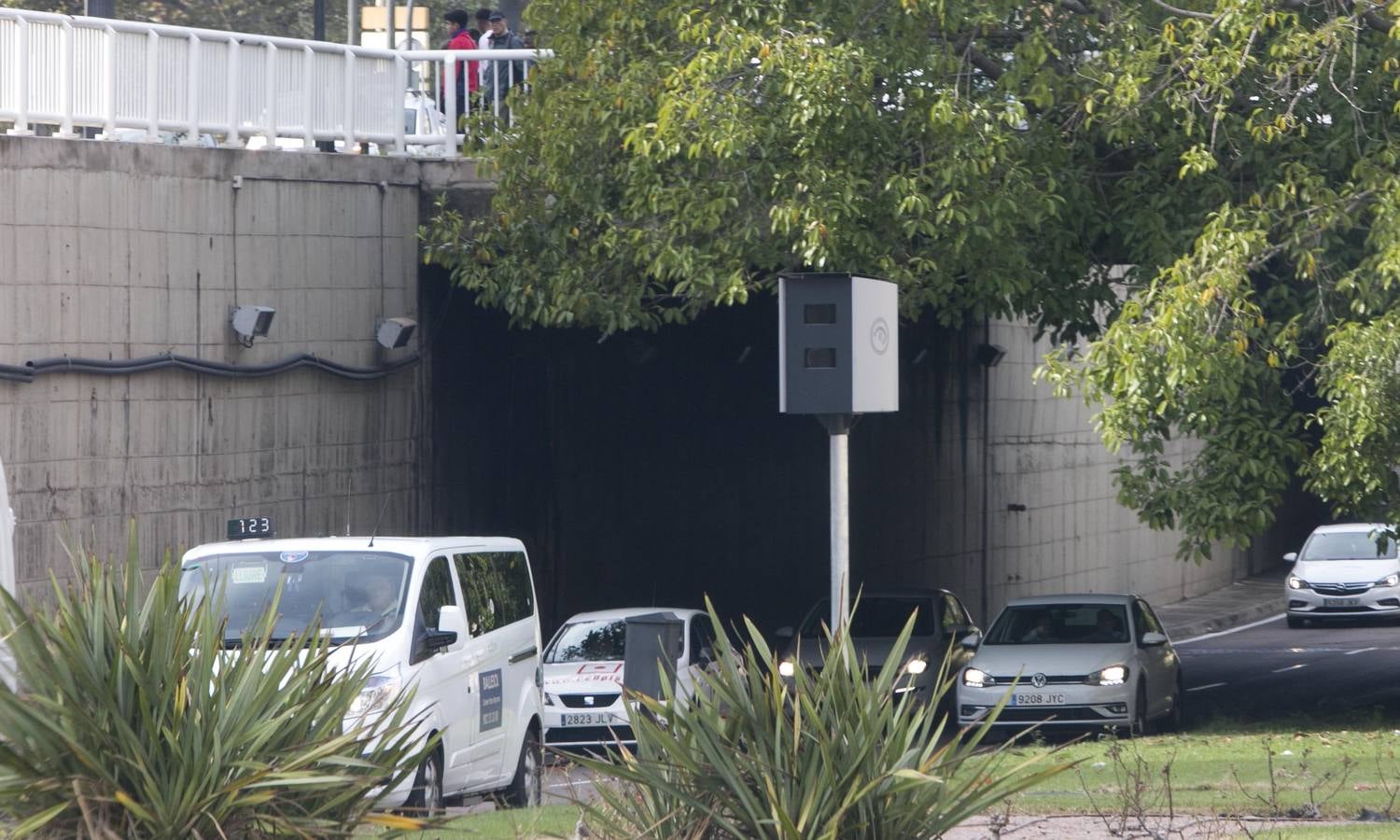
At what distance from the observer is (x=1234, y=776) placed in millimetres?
11305

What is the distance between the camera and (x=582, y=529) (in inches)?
858

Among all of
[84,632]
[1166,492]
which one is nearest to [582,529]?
[1166,492]

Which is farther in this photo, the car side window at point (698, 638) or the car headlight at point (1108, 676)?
the car headlight at point (1108, 676)

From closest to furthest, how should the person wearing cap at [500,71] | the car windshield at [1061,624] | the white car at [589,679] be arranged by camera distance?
the white car at [589,679]
the car windshield at [1061,624]
the person wearing cap at [500,71]

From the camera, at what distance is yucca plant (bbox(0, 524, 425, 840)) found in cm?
593

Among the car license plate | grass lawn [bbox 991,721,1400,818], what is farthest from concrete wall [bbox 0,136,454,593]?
grass lawn [bbox 991,721,1400,818]

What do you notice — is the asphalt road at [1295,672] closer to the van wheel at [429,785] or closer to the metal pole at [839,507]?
the van wheel at [429,785]

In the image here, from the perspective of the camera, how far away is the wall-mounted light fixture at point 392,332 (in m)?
18.1

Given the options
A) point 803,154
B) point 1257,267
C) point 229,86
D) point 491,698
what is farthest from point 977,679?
point 229,86

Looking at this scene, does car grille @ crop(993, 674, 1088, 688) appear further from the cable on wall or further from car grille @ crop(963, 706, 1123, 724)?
the cable on wall

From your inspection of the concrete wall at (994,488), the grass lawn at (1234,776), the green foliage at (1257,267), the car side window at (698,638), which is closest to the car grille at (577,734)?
the car side window at (698,638)

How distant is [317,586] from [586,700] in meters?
5.30

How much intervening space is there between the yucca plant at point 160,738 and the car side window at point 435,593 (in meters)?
4.59

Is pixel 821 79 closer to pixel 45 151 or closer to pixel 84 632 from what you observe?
pixel 45 151
